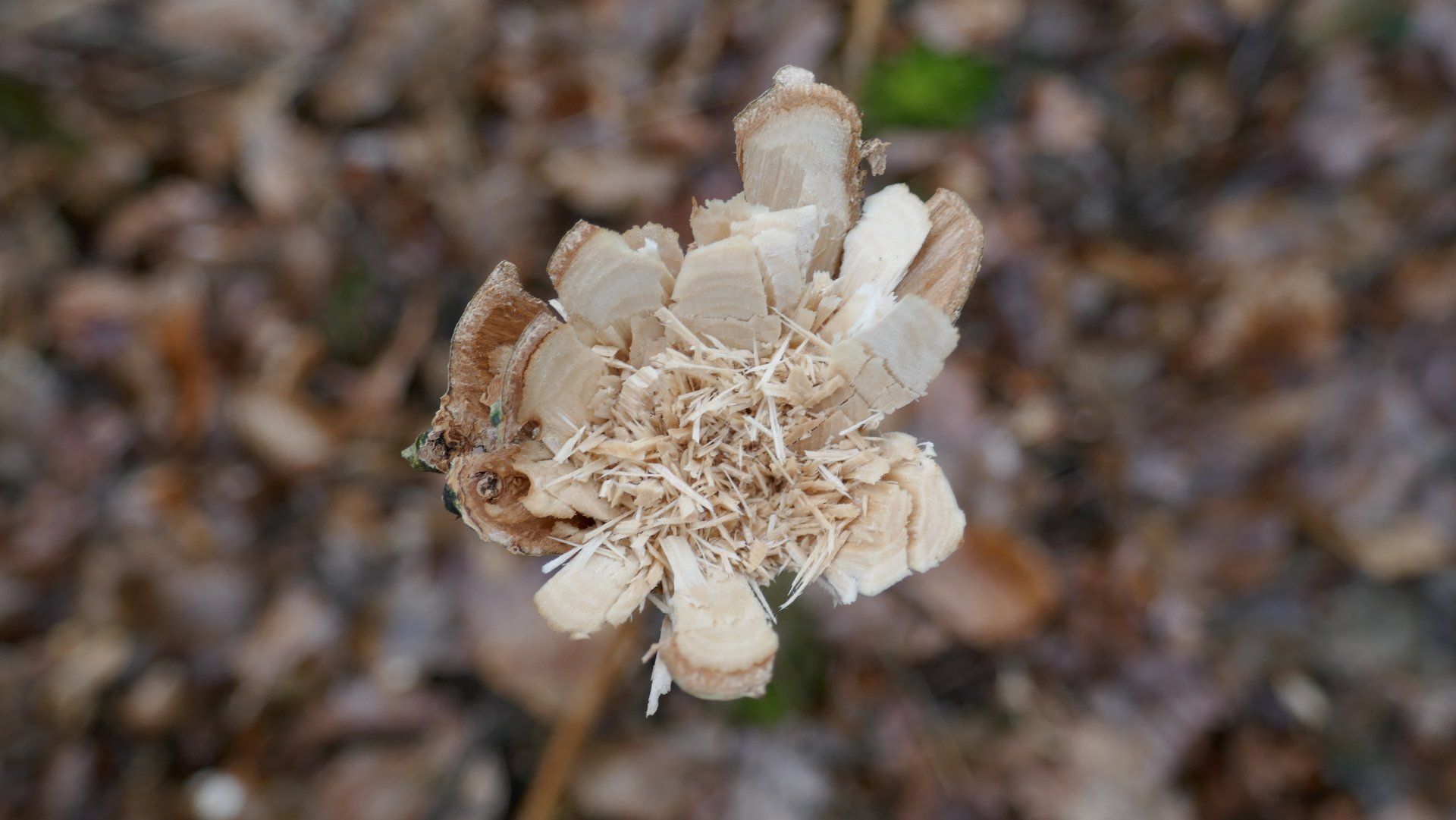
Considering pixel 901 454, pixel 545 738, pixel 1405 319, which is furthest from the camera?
pixel 1405 319

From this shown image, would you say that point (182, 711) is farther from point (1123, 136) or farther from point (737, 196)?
point (1123, 136)

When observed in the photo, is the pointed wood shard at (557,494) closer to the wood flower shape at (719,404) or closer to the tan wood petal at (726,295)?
the wood flower shape at (719,404)

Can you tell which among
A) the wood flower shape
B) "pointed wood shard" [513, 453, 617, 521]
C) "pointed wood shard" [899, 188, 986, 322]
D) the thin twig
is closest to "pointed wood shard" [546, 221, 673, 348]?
the wood flower shape

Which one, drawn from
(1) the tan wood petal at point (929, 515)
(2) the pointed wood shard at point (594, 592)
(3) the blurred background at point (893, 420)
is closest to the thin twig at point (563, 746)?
(3) the blurred background at point (893, 420)

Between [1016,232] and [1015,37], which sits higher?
[1015,37]

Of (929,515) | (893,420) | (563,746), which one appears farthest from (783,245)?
(563,746)

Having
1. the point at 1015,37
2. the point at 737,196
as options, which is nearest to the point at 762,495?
the point at 737,196

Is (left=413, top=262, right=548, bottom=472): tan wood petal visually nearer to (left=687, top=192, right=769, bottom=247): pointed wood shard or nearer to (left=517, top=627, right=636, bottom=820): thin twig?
(left=687, top=192, right=769, bottom=247): pointed wood shard
